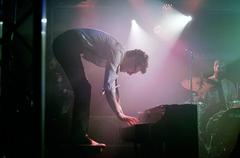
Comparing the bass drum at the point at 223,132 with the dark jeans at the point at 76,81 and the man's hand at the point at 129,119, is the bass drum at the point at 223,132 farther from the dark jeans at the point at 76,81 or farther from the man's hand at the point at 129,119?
the dark jeans at the point at 76,81

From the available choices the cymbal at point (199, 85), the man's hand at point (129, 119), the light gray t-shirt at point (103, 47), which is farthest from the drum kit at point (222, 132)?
the light gray t-shirt at point (103, 47)

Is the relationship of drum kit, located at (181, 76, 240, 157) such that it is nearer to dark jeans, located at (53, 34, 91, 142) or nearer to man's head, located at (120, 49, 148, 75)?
man's head, located at (120, 49, 148, 75)

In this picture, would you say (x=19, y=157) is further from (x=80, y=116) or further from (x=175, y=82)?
(x=175, y=82)

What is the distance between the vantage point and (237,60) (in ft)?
29.6

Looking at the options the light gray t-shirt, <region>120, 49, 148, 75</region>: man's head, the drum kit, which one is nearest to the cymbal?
the drum kit

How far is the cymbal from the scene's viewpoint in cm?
797

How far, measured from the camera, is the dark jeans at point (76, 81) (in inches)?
173

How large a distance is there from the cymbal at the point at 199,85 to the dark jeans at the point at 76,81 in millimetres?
3927

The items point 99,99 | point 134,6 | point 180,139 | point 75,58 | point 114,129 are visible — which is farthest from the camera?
point 134,6

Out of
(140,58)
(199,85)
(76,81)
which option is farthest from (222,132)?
(76,81)

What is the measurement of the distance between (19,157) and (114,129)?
6.75ft

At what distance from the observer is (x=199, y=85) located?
8227 millimetres

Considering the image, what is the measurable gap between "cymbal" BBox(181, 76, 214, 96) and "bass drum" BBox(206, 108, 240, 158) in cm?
112

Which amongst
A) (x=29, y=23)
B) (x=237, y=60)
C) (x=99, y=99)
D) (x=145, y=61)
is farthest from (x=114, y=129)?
(x=237, y=60)
